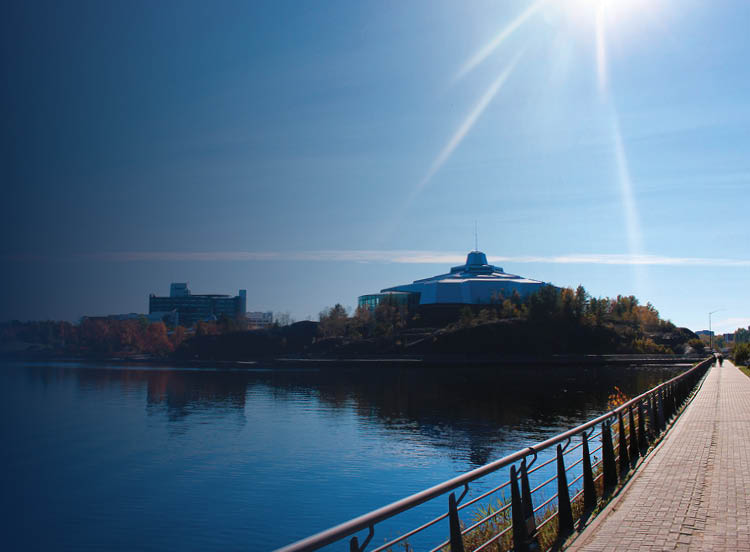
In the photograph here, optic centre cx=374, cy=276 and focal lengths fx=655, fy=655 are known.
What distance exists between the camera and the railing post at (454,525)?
17.2 feet

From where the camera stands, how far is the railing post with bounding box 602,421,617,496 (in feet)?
32.4

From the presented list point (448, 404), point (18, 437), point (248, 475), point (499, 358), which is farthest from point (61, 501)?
point (499, 358)

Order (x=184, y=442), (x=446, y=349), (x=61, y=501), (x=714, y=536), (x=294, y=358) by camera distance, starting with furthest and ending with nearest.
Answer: (x=294, y=358) → (x=446, y=349) → (x=184, y=442) → (x=61, y=501) → (x=714, y=536)

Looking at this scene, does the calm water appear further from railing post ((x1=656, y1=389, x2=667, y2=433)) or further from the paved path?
the paved path

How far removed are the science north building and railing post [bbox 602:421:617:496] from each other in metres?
143

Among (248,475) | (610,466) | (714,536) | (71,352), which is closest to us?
(714,536)

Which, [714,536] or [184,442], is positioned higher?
[714,536]

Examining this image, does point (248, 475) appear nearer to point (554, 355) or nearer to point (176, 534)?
point (176, 534)

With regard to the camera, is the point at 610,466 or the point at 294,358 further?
the point at 294,358

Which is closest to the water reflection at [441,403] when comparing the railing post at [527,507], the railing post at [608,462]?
Result: the railing post at [608,462]

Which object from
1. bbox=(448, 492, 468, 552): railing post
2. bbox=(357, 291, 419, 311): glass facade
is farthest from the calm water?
bbox=(357, 291, 419, 311): glass facade

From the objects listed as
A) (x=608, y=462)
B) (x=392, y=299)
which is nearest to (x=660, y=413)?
(x=608, y=462)

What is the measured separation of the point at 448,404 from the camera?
159ft

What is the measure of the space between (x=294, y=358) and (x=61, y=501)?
4342 inches
